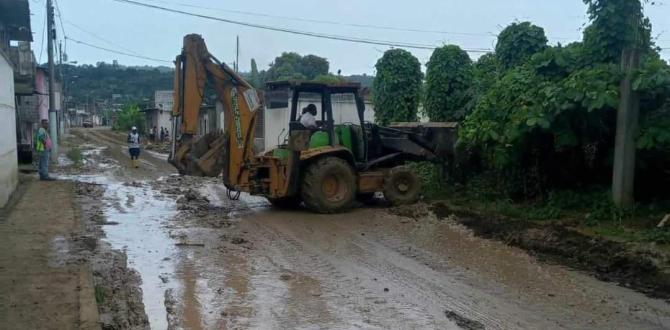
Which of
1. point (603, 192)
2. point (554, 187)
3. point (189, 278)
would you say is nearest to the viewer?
point (189, 278)

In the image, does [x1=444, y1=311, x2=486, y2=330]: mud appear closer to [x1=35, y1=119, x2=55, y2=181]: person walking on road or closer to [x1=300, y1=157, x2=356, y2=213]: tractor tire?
[x1=300, y1=157, x2=356, y2=213]: tractor tire

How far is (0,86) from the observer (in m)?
13.0

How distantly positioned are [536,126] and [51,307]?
7.79 m

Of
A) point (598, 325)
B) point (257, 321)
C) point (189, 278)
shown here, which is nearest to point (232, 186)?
point (189, 278)

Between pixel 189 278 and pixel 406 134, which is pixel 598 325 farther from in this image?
pixel 406 134

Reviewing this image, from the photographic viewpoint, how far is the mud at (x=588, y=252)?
7242 mm

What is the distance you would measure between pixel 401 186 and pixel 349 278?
19.3 feet

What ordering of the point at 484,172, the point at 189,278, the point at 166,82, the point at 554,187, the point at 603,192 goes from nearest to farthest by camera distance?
the point at 189,278 < the point at 603,192 < the point at 554,187 < the point at 484,172 < the point at 166,82

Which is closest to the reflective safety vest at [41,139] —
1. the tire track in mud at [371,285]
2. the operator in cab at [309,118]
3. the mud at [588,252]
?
the operator in cab at [309,118]

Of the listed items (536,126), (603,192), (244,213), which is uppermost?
(536,126)

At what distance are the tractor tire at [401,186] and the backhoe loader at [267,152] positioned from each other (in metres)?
0.02

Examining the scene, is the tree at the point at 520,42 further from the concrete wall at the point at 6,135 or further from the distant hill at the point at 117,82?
the distant hill at the point at 117,82

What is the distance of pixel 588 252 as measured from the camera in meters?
8.37

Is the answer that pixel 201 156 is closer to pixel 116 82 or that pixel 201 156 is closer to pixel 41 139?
pixel 41 139
